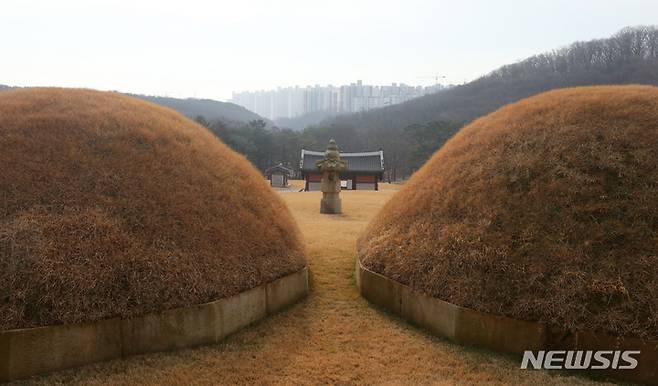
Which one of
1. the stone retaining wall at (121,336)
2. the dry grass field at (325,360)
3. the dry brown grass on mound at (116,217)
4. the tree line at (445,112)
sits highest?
the tree line at (445,112)

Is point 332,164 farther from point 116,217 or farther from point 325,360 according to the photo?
point 325,360

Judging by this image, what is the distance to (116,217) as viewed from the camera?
555 cm

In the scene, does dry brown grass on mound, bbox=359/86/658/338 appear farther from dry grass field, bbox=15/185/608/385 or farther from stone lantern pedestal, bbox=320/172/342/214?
stone lantern pedestal, bbox=320/172/342/214

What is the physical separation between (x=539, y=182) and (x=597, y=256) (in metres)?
1.42

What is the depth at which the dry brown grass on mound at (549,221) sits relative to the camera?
4.74 meters

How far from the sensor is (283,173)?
3847 centimetres

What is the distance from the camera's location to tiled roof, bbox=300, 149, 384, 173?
37.1m

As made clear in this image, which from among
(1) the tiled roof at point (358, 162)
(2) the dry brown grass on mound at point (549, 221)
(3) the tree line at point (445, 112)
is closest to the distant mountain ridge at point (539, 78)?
(3) the tree line at point (445, 112)

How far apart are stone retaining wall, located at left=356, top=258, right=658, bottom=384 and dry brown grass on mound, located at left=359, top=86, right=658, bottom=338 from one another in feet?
0.38

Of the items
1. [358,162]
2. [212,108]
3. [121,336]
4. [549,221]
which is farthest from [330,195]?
[212,108]

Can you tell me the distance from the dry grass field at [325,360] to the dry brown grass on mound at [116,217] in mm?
649

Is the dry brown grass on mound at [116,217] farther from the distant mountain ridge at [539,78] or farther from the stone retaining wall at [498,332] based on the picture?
the distant mountain ridge at [539,78]

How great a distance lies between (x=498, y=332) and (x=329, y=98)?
16443 centimetres

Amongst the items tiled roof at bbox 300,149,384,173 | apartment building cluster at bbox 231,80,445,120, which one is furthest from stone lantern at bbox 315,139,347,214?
apartment building cluster at bbox 231,80,445,120
